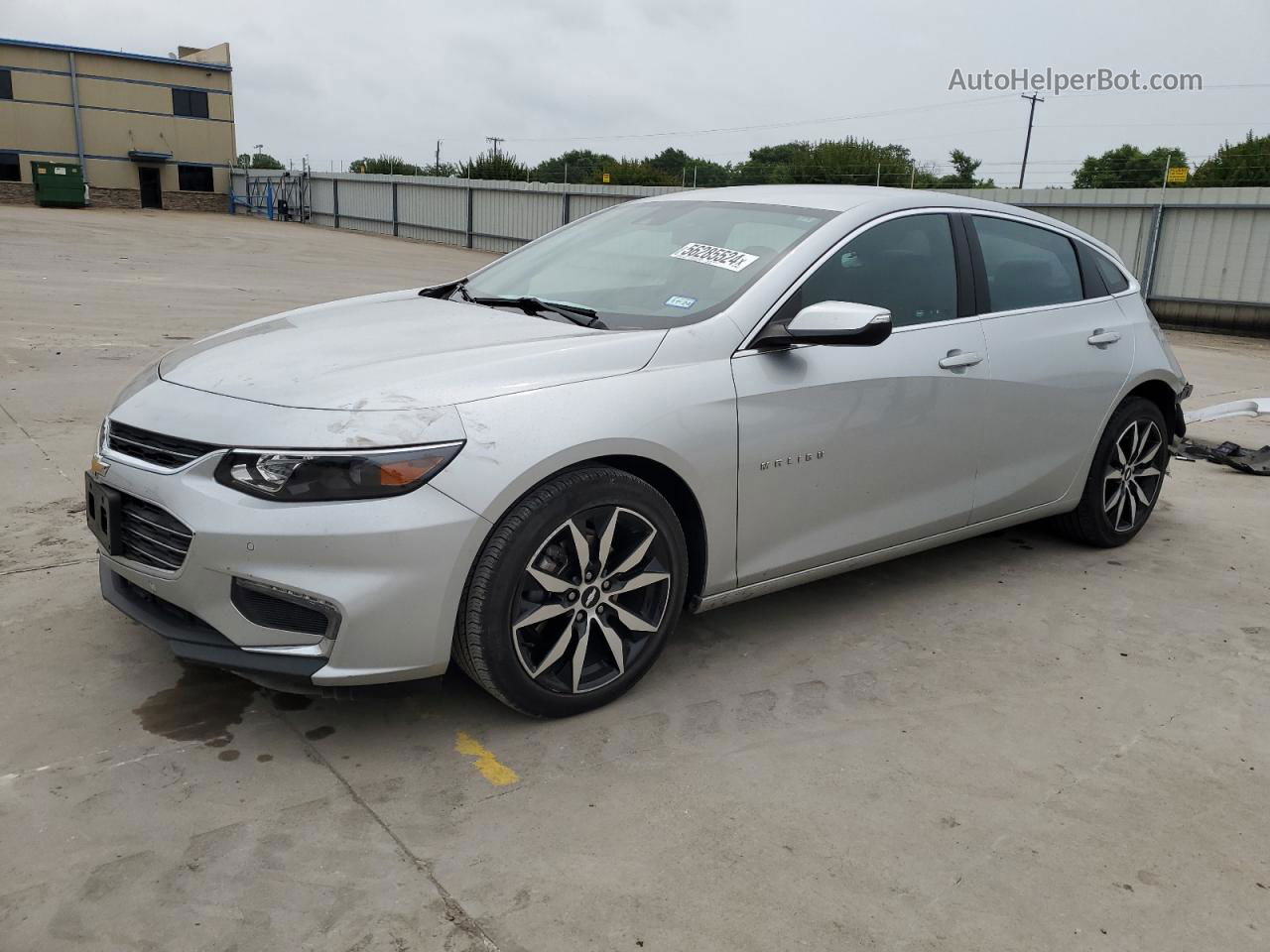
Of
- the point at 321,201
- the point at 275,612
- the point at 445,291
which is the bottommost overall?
the point at 275,612

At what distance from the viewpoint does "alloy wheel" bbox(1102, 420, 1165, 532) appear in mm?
4863

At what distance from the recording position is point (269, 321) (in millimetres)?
3863

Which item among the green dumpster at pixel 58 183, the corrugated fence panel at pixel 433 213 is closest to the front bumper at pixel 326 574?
the corrugated fence panel at pixel 433 213

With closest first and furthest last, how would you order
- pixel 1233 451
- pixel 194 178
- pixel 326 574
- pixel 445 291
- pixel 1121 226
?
pixel 326 574 → pixel 445 291 → pixel 1233 451 → pixel 1121 226 → pixel 194 178

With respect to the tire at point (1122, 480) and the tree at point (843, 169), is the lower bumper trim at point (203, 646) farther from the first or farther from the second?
the tree at point (843, 169)

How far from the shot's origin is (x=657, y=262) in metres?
3.84

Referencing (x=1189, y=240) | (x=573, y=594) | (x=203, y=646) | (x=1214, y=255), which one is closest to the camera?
(x=203, y=646)

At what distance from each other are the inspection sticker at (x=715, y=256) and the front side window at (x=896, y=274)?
0.75 ft

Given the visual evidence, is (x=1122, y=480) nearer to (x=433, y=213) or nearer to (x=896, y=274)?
(x=896, y=274)

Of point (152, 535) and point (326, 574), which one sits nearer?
point (326, 574)

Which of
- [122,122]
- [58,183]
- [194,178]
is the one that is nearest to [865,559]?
[58,183]

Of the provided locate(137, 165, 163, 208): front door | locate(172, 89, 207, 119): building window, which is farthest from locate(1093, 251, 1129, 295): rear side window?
locate(172, 89, 207, 119): building window

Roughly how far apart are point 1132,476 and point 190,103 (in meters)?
51.5

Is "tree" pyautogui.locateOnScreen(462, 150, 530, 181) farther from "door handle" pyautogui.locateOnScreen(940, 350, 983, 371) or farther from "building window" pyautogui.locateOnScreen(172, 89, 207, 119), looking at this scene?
"door handle" pyautogui.locateOnScreen(940, 350, 983, 371)
